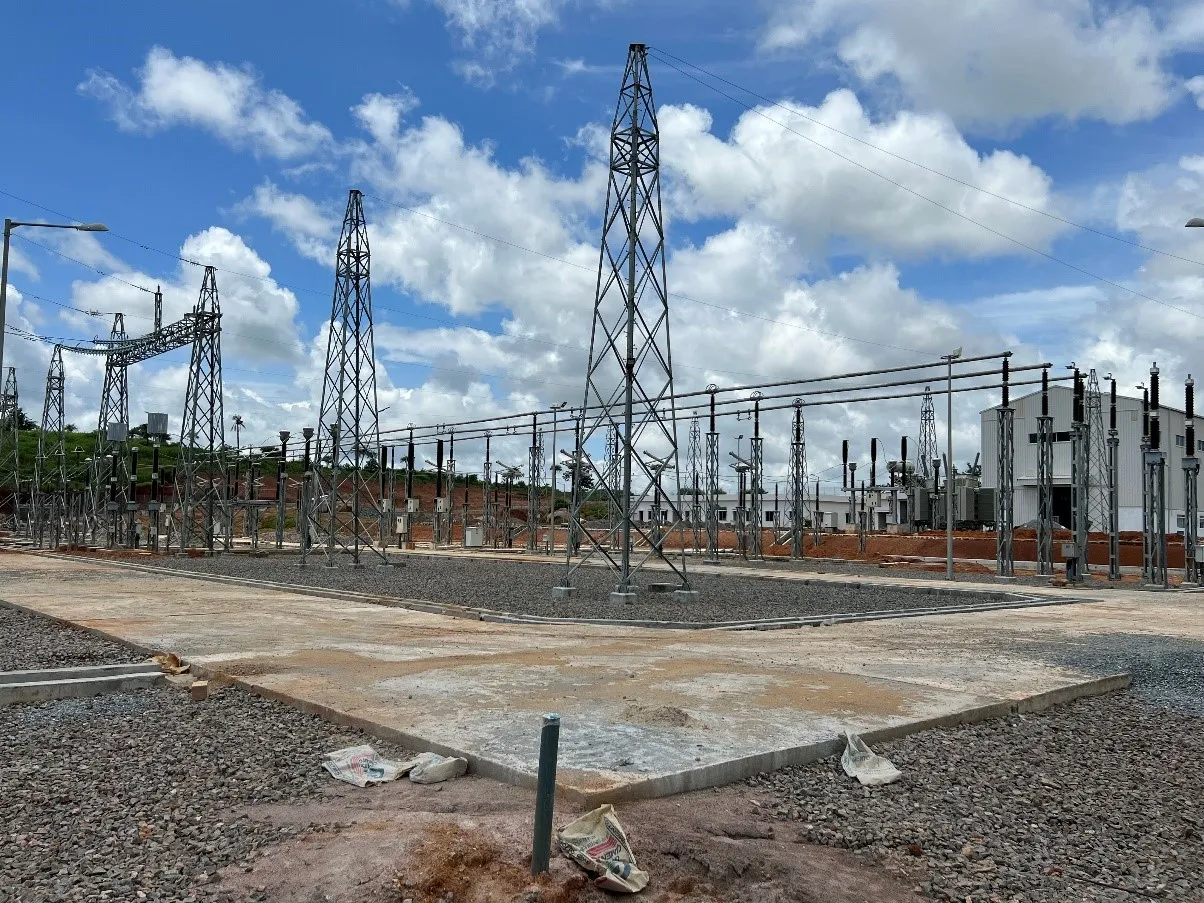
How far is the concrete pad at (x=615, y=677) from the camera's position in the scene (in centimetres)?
672

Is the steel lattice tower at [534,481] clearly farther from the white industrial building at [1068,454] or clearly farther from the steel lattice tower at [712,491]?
the white industrial building at [1068,454]

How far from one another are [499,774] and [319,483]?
2754cm

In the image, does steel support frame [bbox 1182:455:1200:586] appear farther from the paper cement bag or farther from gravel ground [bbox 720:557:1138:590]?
the paper cement bag

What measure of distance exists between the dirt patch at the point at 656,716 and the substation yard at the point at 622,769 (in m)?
0.04

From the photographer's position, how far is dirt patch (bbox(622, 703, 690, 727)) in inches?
297

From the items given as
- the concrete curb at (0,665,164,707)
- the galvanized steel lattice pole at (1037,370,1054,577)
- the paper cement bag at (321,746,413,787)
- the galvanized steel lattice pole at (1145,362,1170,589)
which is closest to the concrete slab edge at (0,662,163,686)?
the concrete curb at (0,665,164,707)

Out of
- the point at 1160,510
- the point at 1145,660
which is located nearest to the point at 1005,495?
the point at 1160,510

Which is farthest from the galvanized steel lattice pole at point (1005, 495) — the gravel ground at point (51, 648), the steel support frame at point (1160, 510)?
the gravel ground at point (51, 648)

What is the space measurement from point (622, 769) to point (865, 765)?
1.82 meters

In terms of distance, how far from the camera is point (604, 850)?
4770 mm

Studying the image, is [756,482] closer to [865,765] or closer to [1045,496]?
[1045,496]

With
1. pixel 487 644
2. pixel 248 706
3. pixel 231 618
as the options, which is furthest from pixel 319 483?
pixel 248 706

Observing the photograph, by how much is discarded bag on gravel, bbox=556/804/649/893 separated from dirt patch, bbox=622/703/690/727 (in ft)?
8.12

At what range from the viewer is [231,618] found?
1554cm
